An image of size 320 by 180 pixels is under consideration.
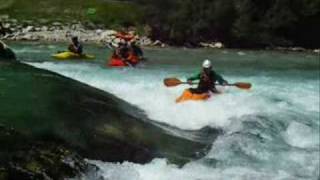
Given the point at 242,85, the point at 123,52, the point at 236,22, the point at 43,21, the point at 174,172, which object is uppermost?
the point at 174,172

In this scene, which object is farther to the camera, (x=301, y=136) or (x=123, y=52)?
(x=123, y=52)

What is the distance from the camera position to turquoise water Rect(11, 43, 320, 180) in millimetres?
10539

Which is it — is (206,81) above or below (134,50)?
above

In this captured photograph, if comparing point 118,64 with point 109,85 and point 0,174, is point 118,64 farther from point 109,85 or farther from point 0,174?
point 0,174

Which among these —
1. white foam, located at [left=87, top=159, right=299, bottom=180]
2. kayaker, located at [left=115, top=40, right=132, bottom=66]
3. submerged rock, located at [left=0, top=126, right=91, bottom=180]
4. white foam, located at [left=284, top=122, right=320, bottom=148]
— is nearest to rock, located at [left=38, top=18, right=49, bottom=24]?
kayaker, located at [left=115, top=40, right=132, bottom=66]

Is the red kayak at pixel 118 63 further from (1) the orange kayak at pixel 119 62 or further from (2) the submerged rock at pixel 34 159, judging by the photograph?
(2) the submerged rock at pixel 34 159

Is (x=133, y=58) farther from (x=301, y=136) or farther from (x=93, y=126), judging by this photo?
(x=93, y=126)

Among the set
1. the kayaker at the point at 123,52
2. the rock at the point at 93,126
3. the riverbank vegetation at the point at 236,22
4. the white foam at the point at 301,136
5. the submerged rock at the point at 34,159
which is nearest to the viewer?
the submerged rock at the point at 34,159

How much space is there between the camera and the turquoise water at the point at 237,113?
34.6ft

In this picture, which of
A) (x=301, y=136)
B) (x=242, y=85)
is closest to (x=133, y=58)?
(x=242, y=85)

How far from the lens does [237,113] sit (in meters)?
15.4

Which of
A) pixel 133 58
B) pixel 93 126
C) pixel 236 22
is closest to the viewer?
pixel 93 126

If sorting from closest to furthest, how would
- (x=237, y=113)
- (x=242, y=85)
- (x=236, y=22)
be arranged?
(x=237, y=113) → (x=242, y=85) → (x=236, y=22)

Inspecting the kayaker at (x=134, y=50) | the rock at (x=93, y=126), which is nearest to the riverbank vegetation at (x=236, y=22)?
the kayaker at (x=134, y=50)
